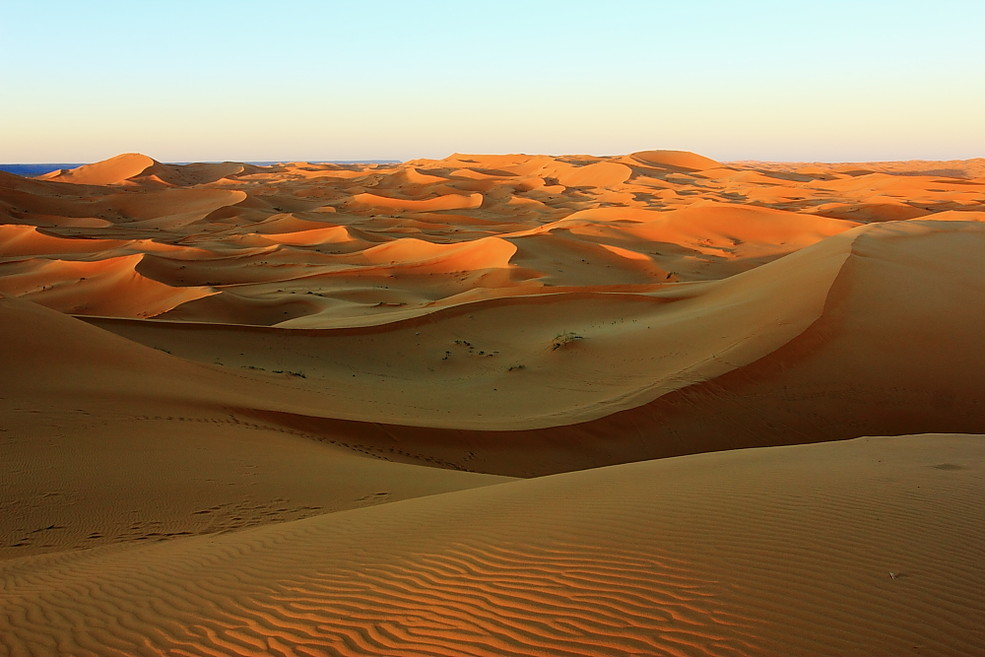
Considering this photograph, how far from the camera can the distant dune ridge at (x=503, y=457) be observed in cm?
359

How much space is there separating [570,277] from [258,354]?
12.9 meters

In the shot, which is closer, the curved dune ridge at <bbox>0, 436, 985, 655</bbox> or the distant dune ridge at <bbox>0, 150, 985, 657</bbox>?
the curved dune ridge at <bbox>0, 436, 985, 655</bbox>

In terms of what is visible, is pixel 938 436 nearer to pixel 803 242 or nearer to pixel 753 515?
pixel 753 515

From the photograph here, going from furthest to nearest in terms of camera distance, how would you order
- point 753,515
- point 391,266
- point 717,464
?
1. point 391,266
2. point 717,464
3. point 753,515

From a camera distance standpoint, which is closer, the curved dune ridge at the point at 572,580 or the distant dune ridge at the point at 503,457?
the curved dune ridge at the point at 572,580

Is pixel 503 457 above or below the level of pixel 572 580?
below

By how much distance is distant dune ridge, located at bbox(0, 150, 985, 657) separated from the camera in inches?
141

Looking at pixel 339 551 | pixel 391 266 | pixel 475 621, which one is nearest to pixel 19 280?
pixel 391 266

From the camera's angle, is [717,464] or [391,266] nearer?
[717,464]

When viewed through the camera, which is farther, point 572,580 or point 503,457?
point 503,457

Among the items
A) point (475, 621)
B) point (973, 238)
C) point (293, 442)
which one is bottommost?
point (293, 442)

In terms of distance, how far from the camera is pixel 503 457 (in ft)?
32.3

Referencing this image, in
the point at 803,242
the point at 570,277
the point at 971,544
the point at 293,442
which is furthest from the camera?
the point at 803,242

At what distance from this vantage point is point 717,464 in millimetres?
6820
